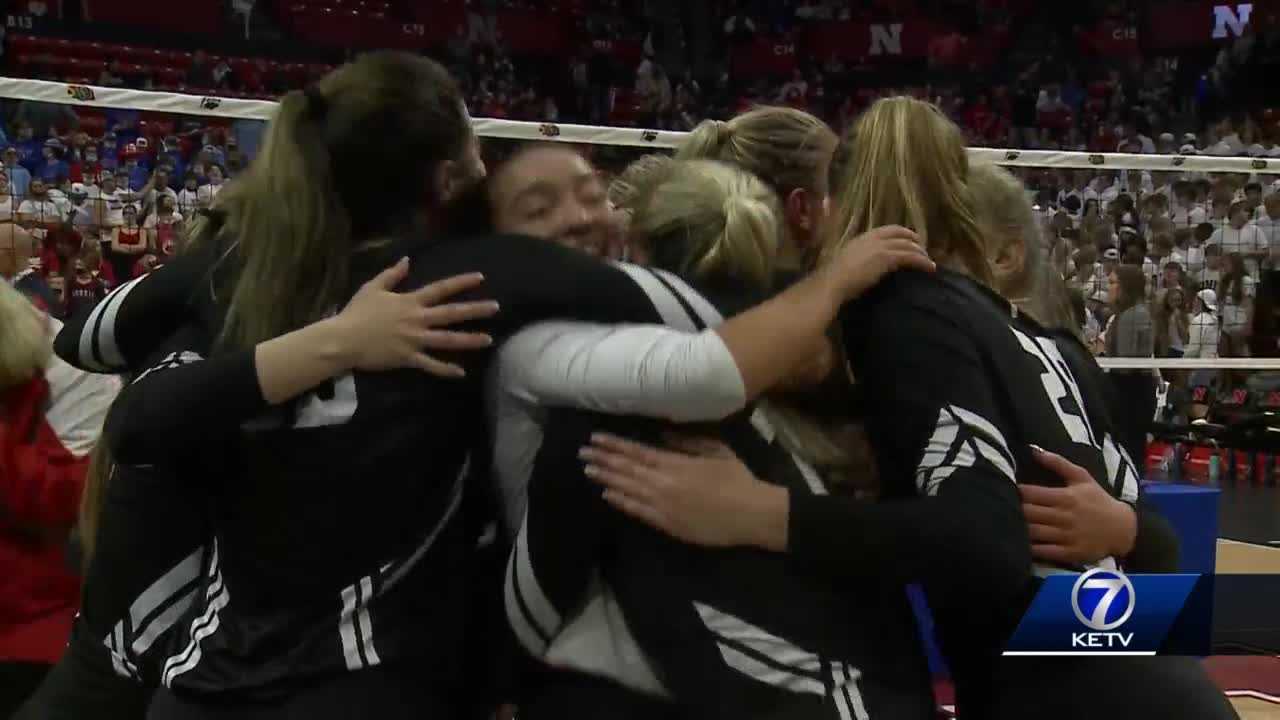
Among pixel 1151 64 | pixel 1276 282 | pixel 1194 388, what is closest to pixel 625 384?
pixel 1276 282

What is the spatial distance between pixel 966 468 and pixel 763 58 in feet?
68.5

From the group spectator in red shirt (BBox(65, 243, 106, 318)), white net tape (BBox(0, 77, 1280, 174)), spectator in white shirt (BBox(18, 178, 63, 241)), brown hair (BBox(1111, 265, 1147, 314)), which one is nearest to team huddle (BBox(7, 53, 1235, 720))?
white net tape (BBox(0, 77, 1280, 174))

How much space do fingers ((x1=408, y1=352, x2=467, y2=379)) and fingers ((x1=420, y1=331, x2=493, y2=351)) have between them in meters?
0.01

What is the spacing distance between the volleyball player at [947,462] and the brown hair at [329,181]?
15.0 inches

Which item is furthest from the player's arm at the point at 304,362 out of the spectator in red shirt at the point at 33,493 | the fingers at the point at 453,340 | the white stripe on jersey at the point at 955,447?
the spectator in red shirt at the point at 33,493

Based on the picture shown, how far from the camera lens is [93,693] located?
1.76 m

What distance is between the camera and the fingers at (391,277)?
1.38 meters

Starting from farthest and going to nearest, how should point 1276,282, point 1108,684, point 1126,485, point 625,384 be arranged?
point 1276,282 → point 1126,485 → point 1108,684 → point 625,384

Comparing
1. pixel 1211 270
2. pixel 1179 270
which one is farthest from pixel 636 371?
pixel 1211 270

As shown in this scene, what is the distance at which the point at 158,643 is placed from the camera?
1575 mm

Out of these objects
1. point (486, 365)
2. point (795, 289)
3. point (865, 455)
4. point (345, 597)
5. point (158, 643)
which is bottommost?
point (158, 643)

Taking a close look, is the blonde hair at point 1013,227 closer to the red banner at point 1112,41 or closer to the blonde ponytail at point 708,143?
the blonde ponytail at point 708,143

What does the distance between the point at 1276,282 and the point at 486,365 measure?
814 centimetres

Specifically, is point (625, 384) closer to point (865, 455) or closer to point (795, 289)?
point (795, 289)
